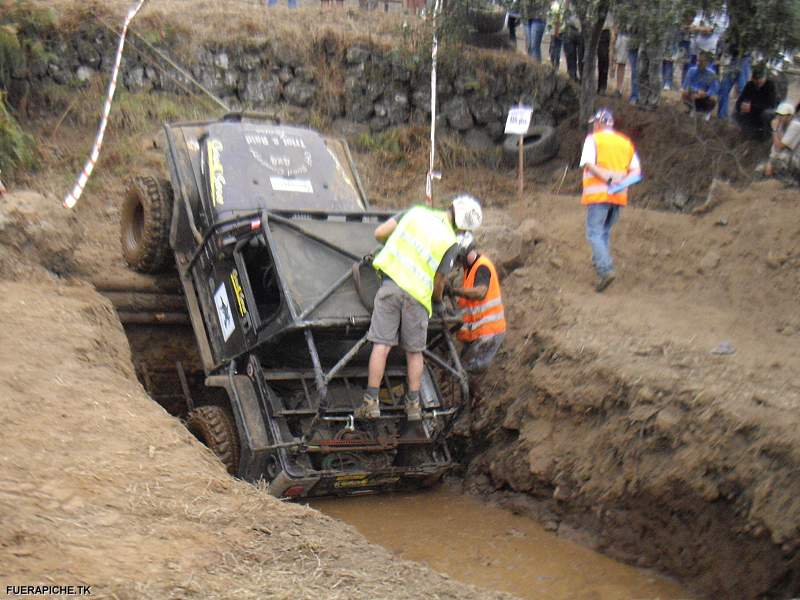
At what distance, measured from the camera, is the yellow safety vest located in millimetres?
6828

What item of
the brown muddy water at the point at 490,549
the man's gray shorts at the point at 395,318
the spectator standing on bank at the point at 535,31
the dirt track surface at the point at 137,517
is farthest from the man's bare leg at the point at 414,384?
the spectator standing on bank at the point at 535,31

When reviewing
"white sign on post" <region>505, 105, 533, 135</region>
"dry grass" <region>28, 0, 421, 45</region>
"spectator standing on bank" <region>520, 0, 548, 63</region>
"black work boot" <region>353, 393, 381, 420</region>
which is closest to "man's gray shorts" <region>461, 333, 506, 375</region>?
"black work boot" <region>353, 393, 381, 420</region>

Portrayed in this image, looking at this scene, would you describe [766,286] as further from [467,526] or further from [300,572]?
[300,572]

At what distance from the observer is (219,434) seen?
7266 millimetres

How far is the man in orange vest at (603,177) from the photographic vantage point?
902 centimetres

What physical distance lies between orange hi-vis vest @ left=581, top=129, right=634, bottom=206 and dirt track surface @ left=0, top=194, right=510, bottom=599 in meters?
4.87

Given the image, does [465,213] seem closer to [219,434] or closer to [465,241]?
[465,241]

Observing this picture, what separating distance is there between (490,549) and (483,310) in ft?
6.78

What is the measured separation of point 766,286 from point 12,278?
7.22m

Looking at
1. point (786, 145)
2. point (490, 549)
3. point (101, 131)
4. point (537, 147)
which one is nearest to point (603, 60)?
point (537, 147)

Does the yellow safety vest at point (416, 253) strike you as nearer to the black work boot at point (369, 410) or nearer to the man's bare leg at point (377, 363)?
the man's bare leg at point (377, 363)

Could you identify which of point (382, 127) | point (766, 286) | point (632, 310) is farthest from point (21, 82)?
point (766, 286)

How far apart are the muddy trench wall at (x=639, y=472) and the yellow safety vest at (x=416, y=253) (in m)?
1.74

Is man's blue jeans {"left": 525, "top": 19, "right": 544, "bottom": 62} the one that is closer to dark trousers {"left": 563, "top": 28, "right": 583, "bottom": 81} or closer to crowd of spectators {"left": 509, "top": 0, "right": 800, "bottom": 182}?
crowd of spectators {"left": 509, "top": 0, "right": 800, "bottom": 182}
